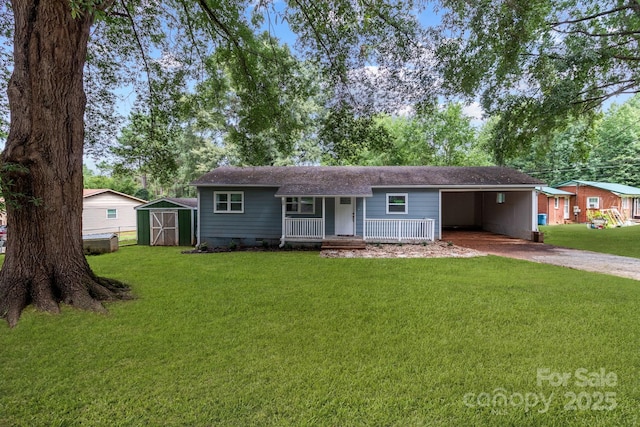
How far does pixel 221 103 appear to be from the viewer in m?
10.2

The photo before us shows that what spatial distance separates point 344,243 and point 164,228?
855 cm

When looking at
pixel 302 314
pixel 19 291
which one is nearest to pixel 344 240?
pixel 302 314

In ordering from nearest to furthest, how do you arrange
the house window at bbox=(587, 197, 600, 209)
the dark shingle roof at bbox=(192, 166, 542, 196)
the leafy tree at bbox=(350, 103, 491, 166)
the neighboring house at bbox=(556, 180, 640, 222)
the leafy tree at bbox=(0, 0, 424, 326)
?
the leafy tree at bbox=(0, 0, 424, 326)
the dark shingle roof at bbox=(192, 166, 542, 196)
the neighboring house at bbox=(556, 180, 640, 222)
the house window at bbox=(587, 197, 600, 209)
the leafy tree at bbox=(350, 103, 491, 166)

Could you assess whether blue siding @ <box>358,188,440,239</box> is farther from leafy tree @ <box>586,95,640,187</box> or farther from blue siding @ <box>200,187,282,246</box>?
leafy tree @ <box>586,95,640,187</box>

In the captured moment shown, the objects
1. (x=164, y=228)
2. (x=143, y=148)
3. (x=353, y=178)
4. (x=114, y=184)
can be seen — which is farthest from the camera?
(x=114, y=184)

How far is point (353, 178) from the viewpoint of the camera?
1305 cm

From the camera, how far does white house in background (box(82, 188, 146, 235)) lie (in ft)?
69.7

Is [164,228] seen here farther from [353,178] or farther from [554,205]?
[554,205]

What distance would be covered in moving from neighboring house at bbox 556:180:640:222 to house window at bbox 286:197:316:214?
2314 centimetres

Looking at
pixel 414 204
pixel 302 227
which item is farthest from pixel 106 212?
pixel 414 204

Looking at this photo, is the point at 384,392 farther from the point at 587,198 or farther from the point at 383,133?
the point at 587,198

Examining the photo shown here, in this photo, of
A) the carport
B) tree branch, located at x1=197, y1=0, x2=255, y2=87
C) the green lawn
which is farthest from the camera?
the carport

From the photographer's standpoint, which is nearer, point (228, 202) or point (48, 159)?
point (48, 159)

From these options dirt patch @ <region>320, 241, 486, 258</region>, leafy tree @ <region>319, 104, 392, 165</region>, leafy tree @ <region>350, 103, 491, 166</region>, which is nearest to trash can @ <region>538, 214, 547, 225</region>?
leafy tree @ <region>350, 103, 491, 166</region>
